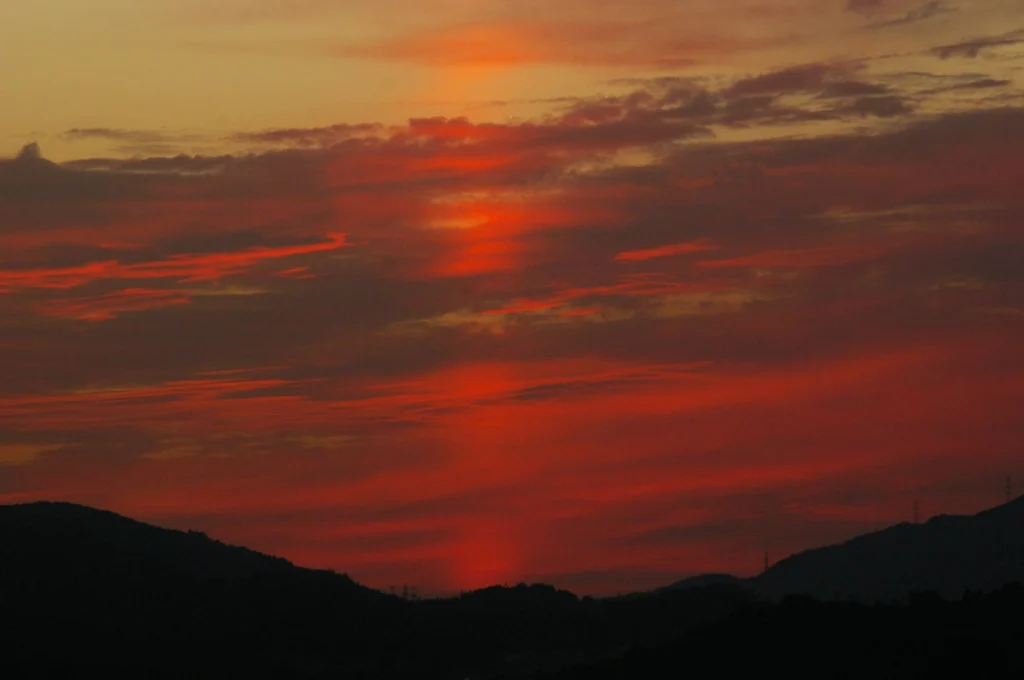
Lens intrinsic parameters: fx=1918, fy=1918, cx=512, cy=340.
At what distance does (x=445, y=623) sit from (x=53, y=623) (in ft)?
134

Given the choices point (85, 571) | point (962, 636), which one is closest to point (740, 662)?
point (962, 636)

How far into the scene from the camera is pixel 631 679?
417 feet

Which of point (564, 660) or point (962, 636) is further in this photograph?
point (564, 660)

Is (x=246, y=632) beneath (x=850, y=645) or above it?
above

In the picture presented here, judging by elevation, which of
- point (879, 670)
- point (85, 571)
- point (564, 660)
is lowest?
point (879, 670)

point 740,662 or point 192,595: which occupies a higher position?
point 192,595

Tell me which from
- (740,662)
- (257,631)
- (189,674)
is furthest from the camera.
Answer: (257,631)

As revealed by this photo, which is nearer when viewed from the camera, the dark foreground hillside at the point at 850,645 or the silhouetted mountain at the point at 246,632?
the dark foreground hillside at the point at 850,645

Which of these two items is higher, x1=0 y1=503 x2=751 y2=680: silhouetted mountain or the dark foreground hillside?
x1=0 y1=503 x2=751 y2=680: silhouetted mountain

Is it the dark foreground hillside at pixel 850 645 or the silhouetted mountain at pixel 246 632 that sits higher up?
the silhouetted mountain at pixel 246 632

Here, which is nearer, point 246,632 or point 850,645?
point 850,645

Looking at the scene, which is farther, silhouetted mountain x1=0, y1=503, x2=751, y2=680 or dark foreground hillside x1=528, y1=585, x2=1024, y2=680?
silhouetted mountain x1=0, y1=503, x2=751, y2=680

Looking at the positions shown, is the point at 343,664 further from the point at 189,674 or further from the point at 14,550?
the point at 14,550

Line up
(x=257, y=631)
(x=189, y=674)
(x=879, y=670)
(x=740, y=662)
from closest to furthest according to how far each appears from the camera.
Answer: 1. (x=879, y=670)
2. (x=740, y=662)
3. (x=189, y=674)
4. (x=257, y=631)
